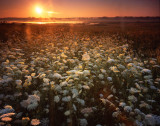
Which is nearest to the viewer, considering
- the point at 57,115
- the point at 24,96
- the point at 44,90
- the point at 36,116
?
the point at 36,116

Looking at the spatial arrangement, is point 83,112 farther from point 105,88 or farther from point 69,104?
point 105,88

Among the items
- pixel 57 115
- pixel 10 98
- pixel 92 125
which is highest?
pixel 10 98

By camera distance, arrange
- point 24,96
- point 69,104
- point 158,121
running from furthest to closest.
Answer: point 24,96
point 69,104
point 158,121

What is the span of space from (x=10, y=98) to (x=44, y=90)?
95 centimetres

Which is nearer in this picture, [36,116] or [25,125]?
[25,125]

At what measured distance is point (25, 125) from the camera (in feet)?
7.82

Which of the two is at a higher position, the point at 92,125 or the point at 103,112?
the point at 103,112

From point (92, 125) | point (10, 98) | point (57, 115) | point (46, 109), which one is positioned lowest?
point (92, 125)

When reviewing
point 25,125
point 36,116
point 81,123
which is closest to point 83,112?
point 81,123

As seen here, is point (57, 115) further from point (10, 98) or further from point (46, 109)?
point (10, 98)

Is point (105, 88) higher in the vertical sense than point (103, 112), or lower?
higher

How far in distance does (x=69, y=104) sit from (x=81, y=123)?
0.67 metres

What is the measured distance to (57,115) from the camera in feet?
8.97

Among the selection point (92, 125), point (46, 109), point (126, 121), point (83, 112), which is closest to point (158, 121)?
point (126, 121)
